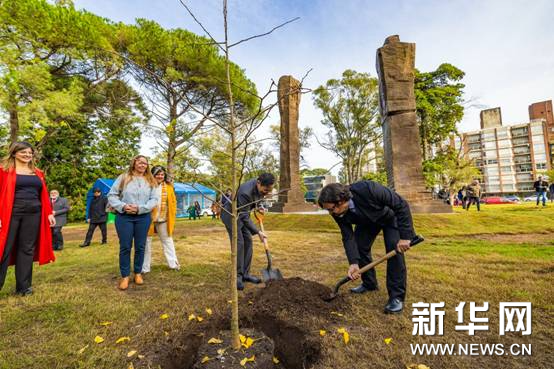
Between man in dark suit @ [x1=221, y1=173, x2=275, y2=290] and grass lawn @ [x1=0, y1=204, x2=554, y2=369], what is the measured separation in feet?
0.97

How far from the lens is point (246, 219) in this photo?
3758mm

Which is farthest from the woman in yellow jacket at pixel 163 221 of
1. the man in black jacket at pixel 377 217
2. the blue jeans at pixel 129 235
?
the man in black jacket at pixel 377 217

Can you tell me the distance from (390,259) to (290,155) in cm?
1092

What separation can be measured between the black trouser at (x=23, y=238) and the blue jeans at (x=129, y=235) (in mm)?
971

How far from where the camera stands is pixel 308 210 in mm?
12781

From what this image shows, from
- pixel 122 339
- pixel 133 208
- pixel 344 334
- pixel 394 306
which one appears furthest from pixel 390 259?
pixel 133 208

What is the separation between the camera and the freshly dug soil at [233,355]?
167 centimetres

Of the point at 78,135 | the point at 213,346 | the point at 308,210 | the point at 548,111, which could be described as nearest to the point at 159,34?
the point at 78,135

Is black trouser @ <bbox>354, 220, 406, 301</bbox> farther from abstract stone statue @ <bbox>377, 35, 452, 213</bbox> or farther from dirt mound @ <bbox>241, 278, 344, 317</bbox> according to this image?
abstract stone statue @ <bbox>377, 35, 452, 213</bbox>

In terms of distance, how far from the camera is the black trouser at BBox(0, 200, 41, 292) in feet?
10.3

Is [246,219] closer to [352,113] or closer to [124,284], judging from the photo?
[124,284]

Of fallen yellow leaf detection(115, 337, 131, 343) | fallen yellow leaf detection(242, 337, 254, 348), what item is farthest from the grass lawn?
fallen yellow leaf detection(242, 337, 254, 348)

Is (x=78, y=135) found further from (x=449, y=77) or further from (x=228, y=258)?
(x=449, y=77)

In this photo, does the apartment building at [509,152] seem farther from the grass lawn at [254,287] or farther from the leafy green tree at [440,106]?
the grass lawn at [254,287]
